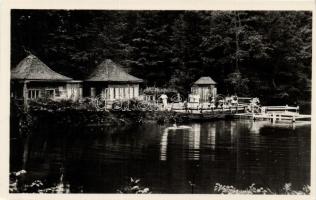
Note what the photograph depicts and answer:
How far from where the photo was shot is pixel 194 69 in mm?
10477

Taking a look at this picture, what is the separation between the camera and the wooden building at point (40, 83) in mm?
7717

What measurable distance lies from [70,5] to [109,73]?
2961mm

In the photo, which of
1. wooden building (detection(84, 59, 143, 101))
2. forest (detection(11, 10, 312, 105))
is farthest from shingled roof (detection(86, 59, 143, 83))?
forest (detection(11, 10, 312, 105))

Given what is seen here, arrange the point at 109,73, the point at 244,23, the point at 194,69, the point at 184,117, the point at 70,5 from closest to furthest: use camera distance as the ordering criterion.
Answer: the point at 70,5 → the point at 244,23 → the point at 109,73 → the point at 194,69 → the point at 184,117

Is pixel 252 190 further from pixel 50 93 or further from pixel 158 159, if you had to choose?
pixel 50 93

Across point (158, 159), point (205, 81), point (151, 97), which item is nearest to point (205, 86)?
point (205, 81)

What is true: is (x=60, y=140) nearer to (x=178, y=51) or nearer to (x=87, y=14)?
(x=87, y=14)

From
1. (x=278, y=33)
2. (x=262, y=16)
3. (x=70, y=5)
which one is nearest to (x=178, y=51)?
(x=278, y=33)

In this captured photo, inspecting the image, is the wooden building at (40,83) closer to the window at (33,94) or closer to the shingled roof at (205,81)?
the window at (33,94)

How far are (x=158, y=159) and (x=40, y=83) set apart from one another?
3.00 m

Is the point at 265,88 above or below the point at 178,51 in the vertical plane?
below

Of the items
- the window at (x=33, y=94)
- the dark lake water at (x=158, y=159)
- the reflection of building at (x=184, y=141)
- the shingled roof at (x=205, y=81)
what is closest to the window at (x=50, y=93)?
the window at (x=33, y=94)

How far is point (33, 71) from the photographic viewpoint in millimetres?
8531

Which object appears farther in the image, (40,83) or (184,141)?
(40,83)
